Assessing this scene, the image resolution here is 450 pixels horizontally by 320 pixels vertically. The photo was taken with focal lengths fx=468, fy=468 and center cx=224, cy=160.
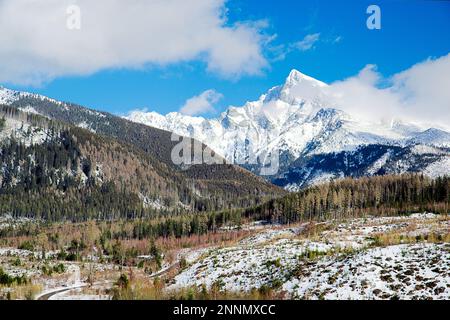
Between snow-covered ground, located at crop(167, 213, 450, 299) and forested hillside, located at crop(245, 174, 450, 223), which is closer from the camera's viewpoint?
snow-covered ground, located at crop(167, 213, 450, 299)

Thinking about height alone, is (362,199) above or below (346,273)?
above

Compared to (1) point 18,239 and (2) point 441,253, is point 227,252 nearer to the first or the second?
(2) point 441,253

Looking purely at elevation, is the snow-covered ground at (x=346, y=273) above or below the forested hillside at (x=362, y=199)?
below

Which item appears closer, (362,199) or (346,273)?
(346,273)

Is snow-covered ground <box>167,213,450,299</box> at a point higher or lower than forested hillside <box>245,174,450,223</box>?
lower

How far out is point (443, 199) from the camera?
13738 centimetres

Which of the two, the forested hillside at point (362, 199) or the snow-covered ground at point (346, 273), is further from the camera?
the forested hillside at point (362, 199)
